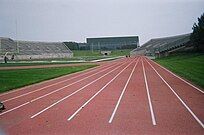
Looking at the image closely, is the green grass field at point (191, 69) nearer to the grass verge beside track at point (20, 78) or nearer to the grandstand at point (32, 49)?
the grass verge beside track at point (20, 78)

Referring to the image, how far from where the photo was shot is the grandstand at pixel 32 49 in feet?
242

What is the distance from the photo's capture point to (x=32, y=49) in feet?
286

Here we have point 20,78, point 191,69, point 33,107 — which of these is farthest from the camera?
point 191,69

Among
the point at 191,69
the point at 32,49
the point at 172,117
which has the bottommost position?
the point at 172,117

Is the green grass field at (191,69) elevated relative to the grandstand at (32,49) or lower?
lower

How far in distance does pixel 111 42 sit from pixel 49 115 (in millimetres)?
150713

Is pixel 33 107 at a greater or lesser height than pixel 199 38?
lesser

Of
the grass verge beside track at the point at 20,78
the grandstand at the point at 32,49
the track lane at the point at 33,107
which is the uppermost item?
the grandstand at the point at 32,49

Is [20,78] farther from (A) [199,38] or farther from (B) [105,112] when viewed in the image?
(A) [199,38]

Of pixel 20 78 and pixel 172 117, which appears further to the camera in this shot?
pixel 20 78

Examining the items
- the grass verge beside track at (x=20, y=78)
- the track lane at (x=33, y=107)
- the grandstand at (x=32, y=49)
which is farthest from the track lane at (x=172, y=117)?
the grandstand at (x=32, y=49)

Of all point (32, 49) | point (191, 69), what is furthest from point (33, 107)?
point (32, 49)

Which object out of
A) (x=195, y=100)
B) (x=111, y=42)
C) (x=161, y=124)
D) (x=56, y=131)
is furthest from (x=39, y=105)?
(x=111, y=42)

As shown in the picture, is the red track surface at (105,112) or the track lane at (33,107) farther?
the track lane at (33,107)
